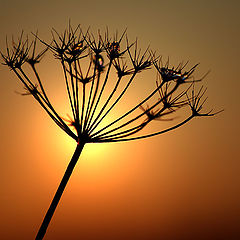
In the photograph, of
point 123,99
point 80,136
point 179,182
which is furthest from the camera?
point 179,182

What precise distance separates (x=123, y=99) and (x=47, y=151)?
38cm

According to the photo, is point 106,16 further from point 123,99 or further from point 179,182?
point 179,182

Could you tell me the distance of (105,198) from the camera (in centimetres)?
160

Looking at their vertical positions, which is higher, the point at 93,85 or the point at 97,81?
the point at 93,85

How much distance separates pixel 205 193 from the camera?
1.65m

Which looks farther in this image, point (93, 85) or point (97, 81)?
point (93, 85)

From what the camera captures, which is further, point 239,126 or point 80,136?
point 239,126

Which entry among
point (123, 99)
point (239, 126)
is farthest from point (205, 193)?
point (123, 99)

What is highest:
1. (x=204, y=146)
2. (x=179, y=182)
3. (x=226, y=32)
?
(x=226, y=32)

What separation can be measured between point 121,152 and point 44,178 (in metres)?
0.34

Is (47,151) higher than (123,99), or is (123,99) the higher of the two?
(123,99)

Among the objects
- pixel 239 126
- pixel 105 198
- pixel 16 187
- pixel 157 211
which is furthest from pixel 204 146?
pixel 16 187

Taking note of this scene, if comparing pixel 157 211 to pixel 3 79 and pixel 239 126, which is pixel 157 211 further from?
pixel 3 79

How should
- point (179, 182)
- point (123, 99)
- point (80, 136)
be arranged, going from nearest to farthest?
point (80, 136)
point (123, 99)
point (179, 182)
